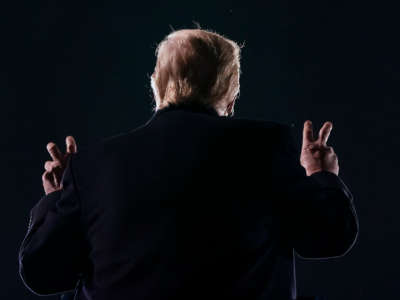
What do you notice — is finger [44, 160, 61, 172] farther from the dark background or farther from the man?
→ the dark background

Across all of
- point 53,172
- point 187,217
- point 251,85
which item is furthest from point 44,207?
point 251,85

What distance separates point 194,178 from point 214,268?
0.13 meters

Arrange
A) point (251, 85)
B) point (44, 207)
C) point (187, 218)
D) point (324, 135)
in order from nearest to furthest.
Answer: point (187, 218) → point (44, 207) → point (324, 135) → point (251, 85)

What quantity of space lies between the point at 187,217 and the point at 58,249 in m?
0.20

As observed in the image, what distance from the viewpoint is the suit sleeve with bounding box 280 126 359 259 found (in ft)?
2.25

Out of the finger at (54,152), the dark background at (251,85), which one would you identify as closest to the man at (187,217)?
the finger at (54,152)

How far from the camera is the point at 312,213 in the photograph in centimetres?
69

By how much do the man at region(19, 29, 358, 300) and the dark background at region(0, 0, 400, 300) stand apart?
1214 millimetres

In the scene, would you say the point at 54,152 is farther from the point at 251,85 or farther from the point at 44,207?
the point at 251,85

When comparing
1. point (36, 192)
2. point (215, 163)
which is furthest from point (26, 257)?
point (36, 192)

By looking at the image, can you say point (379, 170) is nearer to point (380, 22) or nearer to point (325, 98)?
point (325, 98)

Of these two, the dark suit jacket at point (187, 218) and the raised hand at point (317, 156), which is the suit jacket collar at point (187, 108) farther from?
the raised hand at point (317, 156)

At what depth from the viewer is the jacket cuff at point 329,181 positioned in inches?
Answer: 29.1

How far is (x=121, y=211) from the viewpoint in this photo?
0.67m
